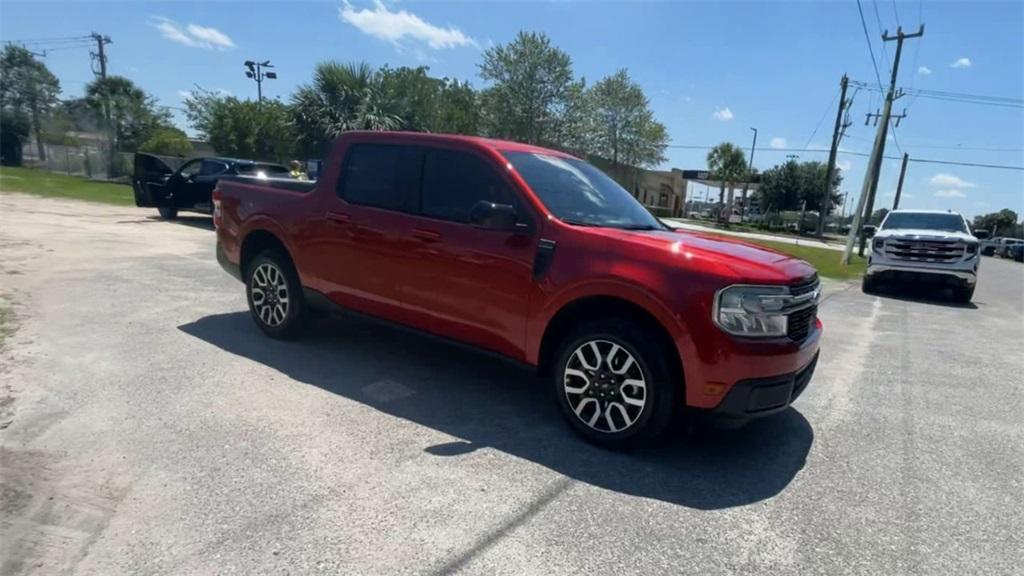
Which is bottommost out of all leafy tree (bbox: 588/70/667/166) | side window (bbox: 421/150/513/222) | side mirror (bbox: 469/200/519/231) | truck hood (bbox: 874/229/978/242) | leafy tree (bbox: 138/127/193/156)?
truck hood (bbox: 874/229/978/242)

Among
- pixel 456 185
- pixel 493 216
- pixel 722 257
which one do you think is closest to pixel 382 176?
pixel 456 185

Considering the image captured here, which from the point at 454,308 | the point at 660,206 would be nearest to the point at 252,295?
the point at 454,308

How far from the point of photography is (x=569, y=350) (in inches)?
147

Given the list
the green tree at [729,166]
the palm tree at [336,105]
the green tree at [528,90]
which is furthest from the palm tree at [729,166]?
the palm tree at [336,105]

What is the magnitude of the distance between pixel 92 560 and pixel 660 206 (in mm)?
66459

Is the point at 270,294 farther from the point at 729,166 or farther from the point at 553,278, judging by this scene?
the point at 729,166

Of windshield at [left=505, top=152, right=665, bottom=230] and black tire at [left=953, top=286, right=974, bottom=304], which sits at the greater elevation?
windshield at [left=505, top=152, right=665, bottom=230]

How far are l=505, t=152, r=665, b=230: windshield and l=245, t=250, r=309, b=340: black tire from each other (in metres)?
2.40

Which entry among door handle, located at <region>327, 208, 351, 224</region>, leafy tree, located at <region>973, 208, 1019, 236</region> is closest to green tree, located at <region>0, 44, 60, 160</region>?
door handle, located at <region>327, 208, 351, 224</region>

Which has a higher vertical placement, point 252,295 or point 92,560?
point 252,295

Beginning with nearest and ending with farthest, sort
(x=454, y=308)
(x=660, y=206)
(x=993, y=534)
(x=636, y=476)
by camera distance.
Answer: (x=993, y=534) → (x=636, y=476) → (x=454, y=308) → (x=660, y=206)

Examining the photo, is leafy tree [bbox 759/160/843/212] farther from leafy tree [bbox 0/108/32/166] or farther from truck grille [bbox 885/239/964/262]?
leafy tree [bbox 0/108/32/166]

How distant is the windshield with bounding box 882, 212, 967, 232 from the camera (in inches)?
479

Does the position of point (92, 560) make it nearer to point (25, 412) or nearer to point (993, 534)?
point (25, 412)
